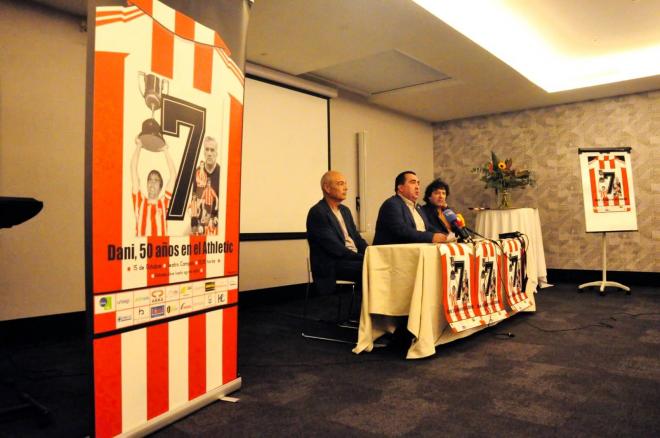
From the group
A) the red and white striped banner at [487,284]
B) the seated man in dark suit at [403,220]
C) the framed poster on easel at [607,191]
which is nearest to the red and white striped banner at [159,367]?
the seated man in dark suit at [403,220]

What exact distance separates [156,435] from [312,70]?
13.3 feet

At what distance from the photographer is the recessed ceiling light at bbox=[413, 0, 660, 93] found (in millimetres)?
4086

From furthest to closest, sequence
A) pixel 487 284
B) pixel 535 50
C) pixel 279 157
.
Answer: pixel 535 50, pixel 279 157, pixel 487 284

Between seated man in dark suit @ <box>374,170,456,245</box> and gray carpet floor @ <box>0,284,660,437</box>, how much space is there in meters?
0.76

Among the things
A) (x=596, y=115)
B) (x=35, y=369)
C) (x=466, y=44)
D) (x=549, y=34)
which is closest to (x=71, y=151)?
(x=35, y=369)

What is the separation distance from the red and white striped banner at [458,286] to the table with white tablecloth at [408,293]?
0.05m

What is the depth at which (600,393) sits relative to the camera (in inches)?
83.5

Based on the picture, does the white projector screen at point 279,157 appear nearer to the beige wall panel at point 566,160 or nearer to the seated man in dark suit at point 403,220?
the seated man in dark suit at point 403,220

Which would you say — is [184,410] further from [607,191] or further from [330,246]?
[607,191]

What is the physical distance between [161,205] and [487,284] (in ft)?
7.86

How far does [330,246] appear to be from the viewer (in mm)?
3199

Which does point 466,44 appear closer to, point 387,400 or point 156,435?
point 387,400

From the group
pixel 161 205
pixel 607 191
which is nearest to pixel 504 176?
pixel 607 191

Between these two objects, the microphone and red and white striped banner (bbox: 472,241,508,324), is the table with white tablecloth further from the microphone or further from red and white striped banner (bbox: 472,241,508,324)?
the microphone
